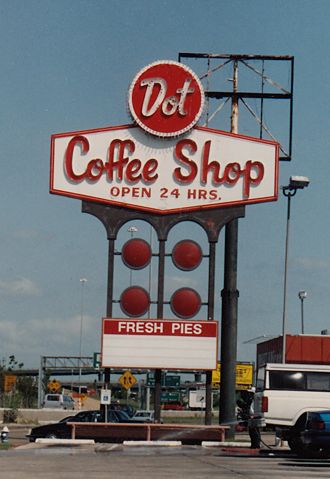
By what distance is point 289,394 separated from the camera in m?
32.1

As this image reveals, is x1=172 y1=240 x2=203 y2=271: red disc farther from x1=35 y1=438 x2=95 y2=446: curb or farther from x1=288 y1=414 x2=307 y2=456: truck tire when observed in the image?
x1=288 y1=414 x2=307 y2=456: truck tire

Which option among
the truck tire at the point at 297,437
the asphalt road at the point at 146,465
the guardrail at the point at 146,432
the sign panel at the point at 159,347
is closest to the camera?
the asphalt road at the point at 146,465

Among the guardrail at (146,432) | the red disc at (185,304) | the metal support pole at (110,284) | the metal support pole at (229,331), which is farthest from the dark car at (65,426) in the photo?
the metal support pole at (229,331)

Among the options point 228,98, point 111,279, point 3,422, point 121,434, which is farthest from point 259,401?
point 3,422

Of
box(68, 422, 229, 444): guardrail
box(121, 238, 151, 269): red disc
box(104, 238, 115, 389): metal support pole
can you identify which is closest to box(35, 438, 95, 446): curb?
box(68, 422, 229, 444): guardrail

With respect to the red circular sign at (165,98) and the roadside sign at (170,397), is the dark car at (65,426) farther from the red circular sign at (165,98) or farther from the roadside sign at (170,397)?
the roadside sign at (170,397)

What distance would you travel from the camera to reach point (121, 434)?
3759 cm

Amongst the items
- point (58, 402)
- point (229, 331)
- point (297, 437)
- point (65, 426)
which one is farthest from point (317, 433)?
point (58, 402)

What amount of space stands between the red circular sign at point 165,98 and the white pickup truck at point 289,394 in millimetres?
11780

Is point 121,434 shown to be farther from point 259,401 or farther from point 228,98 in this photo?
point 228,98

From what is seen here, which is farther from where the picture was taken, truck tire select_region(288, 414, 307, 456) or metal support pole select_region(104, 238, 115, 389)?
metal support pole select_region(104, 238, 115, 389)

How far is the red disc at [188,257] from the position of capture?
3991cm

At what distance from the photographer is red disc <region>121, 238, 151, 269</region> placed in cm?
4000

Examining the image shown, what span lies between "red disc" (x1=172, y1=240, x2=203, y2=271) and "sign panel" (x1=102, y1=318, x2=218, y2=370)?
238 centimetres
